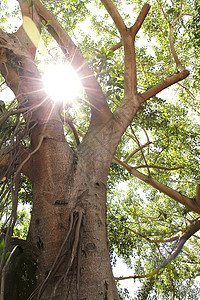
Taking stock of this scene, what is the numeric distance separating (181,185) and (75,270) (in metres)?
6.27

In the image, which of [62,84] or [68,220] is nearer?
[68,220]

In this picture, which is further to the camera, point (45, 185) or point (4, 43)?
point (4, 43)

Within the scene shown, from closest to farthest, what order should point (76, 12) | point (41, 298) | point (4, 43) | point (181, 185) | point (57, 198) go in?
point (41, 298) → point (57, 198) → point (4, 43) → point (76, 12) → point (181, 185)

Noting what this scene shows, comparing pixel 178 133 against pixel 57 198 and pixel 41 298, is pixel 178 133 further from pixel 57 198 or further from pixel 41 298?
pixel 41 298

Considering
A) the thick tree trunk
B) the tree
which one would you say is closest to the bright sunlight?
the tree

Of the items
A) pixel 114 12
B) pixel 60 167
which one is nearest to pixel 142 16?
pixel 114 12

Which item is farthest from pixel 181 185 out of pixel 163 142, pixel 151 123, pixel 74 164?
pixel 74 164

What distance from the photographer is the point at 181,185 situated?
695 centimetres

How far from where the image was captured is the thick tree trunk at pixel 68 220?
1187mm

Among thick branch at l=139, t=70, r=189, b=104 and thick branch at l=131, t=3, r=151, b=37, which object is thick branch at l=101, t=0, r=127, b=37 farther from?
thick branch at l=139, t=70, r=189, b=104

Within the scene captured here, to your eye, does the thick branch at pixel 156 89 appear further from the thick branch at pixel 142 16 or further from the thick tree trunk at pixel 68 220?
the thick tree trunk at pixel 68 220

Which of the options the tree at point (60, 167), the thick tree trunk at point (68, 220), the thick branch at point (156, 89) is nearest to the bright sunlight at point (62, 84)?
the tree at point (60, 167)

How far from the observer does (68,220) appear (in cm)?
140

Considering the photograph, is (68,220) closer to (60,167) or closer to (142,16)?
(60,167)
